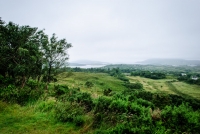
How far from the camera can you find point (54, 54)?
983 inches

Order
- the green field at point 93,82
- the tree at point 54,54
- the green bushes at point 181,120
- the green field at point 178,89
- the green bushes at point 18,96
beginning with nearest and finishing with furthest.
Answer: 1. the green bushes at point 181,120
2. the green bushes at point 18,96
3. the tree at point 54,54
4. the green field at point 93,82
5. the green field at point 178,89

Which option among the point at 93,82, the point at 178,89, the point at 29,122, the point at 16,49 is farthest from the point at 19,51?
the point at 178,89

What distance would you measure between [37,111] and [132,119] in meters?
6.36

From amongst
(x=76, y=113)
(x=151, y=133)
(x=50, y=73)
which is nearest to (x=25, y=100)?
(x=76, y=113)

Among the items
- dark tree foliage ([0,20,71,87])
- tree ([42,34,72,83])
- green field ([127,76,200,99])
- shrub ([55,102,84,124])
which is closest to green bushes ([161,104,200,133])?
shrub ([55,102,84,124])

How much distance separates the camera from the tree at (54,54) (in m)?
23.7

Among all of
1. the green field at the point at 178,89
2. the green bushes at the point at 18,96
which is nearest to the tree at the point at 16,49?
the green bushes at the point at 18,96

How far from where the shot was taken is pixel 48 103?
424 inches

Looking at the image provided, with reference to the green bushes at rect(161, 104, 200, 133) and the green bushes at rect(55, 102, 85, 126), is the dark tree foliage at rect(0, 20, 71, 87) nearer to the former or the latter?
the green bushes at rect(55, 102, 85, 126)

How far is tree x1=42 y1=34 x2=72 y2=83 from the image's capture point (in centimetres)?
2370

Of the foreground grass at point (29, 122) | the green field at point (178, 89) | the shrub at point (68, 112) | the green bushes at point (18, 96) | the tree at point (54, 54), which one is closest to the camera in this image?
the foreground grass at point (29, 122)

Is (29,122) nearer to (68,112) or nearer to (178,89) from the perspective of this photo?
(68,112)

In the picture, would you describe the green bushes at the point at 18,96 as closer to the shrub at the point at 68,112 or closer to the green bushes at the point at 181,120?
the shrub at the point at 68,112

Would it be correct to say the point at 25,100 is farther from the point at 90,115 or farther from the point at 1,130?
the point at 90,115
